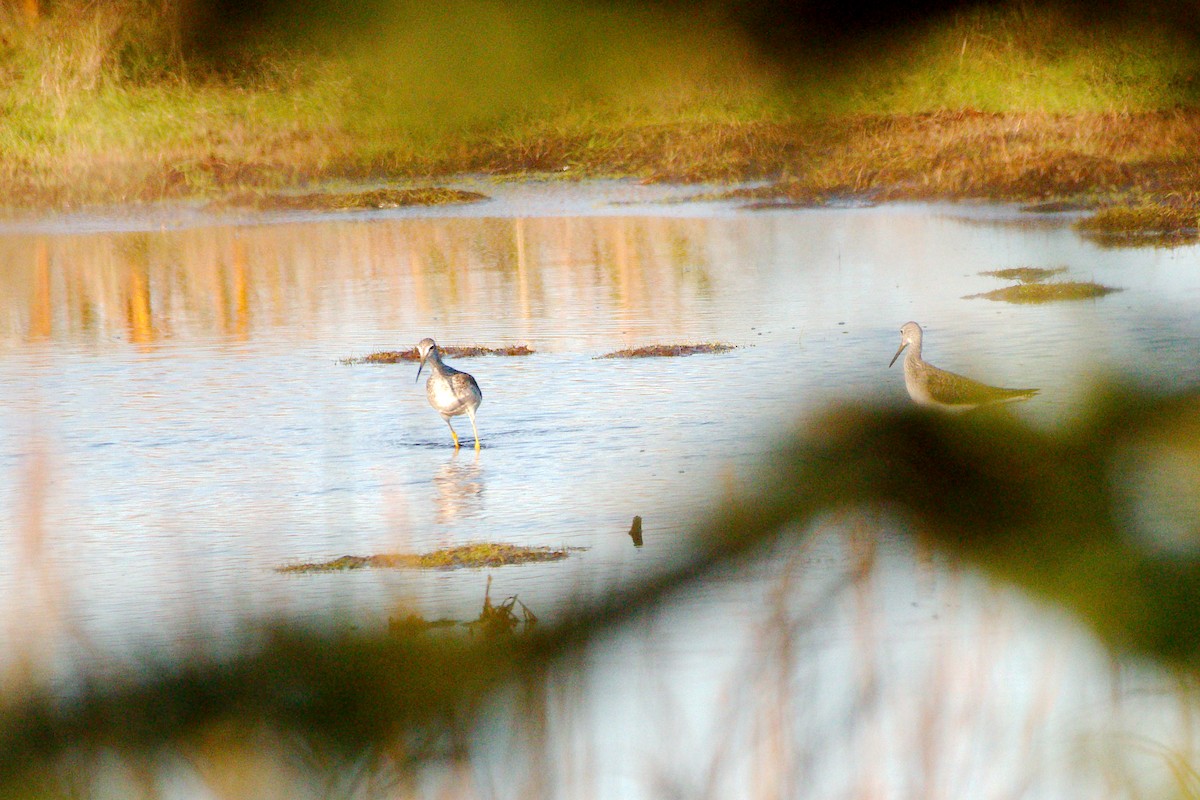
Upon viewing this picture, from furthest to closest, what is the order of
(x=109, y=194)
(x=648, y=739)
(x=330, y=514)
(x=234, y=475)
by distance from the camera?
(x=234, y=475) < (x=330, y=514) < (x=648, y=739) < (x=109, y=194)

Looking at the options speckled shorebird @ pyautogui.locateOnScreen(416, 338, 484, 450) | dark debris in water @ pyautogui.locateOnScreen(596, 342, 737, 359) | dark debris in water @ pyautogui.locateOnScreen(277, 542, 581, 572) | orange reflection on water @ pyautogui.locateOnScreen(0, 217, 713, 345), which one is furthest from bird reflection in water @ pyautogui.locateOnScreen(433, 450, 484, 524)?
orange reflection on water @ pyautogui.locateOnScreen(0, 217, 713, 345)

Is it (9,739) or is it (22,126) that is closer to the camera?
(9,739)

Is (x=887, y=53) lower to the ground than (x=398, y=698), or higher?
higher

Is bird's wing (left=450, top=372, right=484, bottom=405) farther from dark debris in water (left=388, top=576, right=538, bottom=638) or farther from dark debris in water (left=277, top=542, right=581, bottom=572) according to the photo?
dark debris in water (left=388, top=576, right=538, bottom=638)

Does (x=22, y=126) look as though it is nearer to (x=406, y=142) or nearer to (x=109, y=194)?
(x=406, y=142)

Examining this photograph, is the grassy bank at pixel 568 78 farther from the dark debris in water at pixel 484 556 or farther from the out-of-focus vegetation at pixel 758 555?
the dark debris in water at pixel 484 556

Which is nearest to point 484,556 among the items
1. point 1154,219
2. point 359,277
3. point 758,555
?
point 758,555

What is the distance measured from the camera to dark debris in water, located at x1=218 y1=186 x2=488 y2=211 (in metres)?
20.9

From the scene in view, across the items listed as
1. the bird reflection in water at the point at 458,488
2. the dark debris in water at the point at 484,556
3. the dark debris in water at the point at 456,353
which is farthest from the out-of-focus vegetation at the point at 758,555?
the dark debris in water at the point at 456,353

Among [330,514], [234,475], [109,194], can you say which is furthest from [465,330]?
[109,194]

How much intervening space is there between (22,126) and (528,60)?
31cm

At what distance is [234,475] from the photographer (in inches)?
307

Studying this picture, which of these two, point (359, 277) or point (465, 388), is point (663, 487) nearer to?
point (465, 388)

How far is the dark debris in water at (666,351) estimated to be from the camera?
10547 millimetres
